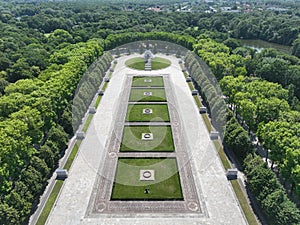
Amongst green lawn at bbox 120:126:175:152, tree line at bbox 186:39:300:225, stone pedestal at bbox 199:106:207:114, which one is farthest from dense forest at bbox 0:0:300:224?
green lawn at bbox 120:126:175:152

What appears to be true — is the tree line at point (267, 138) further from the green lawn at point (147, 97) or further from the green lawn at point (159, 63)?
the green lawn at point (159, 63)

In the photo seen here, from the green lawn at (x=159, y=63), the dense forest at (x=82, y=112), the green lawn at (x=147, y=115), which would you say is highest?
the dense forest at (x=82, y=112)

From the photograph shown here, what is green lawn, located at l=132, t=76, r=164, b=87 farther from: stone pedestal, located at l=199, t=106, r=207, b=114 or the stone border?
the stone border

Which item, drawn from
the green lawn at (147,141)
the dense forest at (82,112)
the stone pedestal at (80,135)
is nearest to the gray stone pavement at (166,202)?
the stone pedestal at (80,135)

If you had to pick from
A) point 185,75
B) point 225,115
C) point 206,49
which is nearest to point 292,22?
point 206,49

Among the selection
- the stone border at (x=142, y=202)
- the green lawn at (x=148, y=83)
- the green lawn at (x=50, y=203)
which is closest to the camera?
the green lawn at (x=50, y=203)
